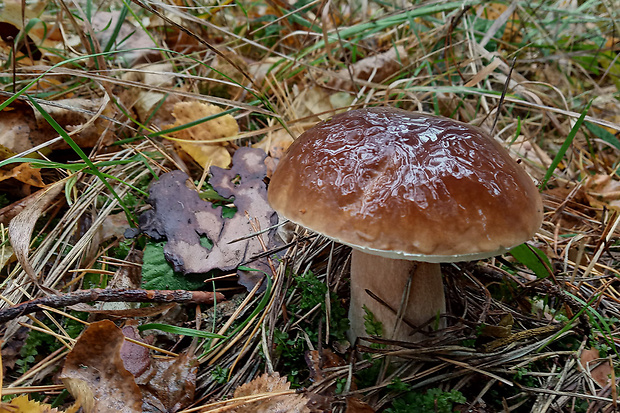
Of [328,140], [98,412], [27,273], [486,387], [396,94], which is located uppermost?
[328,140]

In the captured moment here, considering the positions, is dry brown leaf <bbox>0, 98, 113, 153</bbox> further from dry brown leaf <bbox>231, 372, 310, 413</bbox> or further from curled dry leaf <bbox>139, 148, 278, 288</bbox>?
dry brown leaf <bbox>231, 372, 310, 413</bbox>

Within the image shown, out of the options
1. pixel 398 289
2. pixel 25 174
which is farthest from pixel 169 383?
pixel 25 174

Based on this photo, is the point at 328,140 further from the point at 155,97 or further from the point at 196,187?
the point at 155,97

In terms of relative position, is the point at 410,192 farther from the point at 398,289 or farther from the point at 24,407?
the point at 24,407

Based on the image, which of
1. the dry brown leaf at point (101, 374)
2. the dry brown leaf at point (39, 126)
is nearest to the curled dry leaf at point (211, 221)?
the dry brown leaf at point (101, 374)

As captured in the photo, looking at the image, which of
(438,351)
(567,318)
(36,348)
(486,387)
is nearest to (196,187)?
(36,348)

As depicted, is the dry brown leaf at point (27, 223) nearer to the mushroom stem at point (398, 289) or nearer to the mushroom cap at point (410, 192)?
the mushroom cap at point (410, 192)
